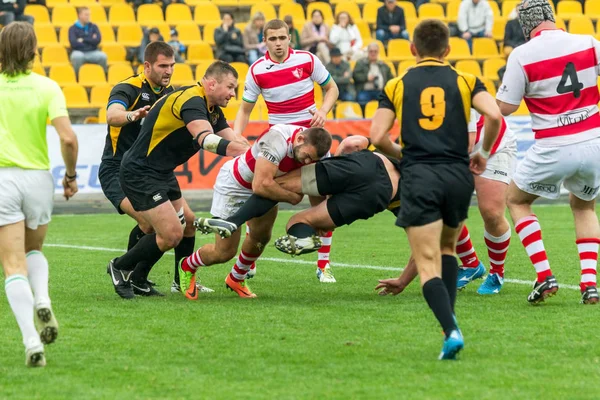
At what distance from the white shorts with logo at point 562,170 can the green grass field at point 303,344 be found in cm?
90

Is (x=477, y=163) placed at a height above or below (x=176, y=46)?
above

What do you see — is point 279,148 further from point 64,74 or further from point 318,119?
point 64,74

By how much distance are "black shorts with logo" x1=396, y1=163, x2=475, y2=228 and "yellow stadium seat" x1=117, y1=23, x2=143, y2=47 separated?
1726 cm

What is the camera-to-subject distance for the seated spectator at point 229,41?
2153 cm

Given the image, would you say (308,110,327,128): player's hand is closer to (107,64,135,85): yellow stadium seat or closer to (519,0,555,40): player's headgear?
(519,0,555,40): player's headgear

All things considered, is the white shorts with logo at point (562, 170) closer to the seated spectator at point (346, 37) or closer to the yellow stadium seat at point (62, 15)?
the seated spectator at point (346, 37)

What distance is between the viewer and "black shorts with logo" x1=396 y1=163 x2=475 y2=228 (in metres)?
6.19

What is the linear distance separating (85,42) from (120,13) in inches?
76.3

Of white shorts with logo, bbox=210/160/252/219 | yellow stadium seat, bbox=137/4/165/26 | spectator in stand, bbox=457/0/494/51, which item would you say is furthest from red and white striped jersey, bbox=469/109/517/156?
yellow stadium seat, bbox=137/4/165/26

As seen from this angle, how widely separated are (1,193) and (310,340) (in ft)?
7.09

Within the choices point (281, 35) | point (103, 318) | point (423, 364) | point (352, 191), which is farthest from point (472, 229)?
point (423, 364)

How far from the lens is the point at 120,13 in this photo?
23.2m

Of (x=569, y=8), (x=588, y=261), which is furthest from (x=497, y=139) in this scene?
(x=569, y=8)

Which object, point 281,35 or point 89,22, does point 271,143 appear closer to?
point 281,35
